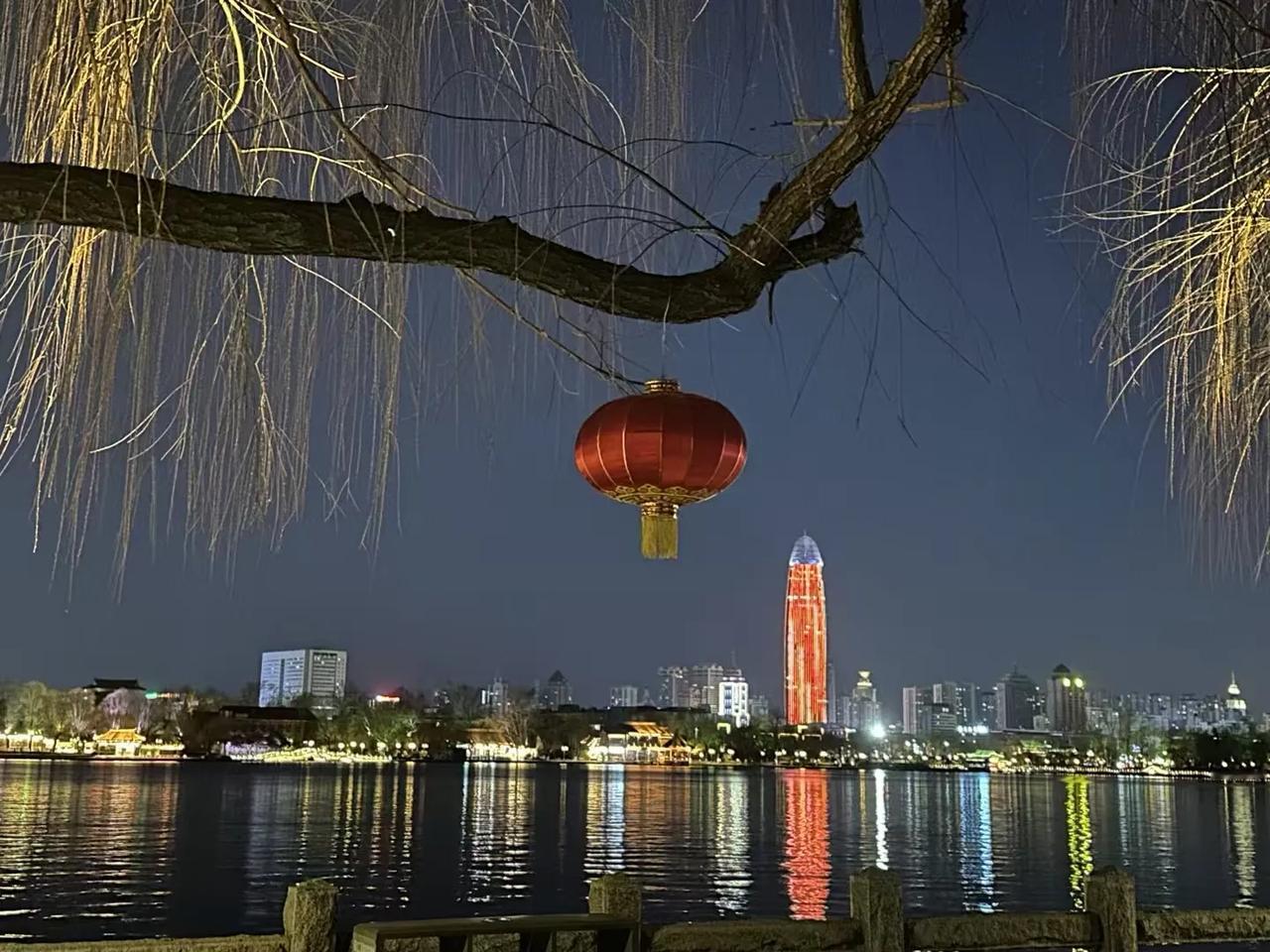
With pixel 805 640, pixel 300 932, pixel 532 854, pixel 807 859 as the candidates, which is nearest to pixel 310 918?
pixel 300 932

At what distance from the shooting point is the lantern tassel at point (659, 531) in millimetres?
3863

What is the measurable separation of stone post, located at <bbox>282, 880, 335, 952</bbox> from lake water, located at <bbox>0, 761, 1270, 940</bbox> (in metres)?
2.25

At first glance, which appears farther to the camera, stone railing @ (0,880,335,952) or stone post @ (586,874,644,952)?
stone post @ (586,874,644,952)

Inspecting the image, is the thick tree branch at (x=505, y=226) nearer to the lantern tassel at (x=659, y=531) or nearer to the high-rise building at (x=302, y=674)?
the lantern tassel at (x=659, y=531)

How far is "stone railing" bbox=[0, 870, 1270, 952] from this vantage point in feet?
11.5

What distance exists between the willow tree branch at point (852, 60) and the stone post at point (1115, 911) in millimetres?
3338

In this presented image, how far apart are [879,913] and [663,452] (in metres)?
1.74

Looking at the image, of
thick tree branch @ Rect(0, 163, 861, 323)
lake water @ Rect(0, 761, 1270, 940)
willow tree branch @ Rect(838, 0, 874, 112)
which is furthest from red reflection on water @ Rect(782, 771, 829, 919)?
willow tree branch @ Rect(838, 0, 874, 112)

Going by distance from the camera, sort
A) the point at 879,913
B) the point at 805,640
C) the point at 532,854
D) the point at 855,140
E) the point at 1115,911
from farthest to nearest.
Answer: the point at 805,640 < the point at 532,854 < the point at 1115,911 < the point at 879,913 < the point at 855,140

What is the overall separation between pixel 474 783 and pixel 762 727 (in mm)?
48757

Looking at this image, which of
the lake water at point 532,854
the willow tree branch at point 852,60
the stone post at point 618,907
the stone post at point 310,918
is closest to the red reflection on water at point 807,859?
the lake water at point 532,854

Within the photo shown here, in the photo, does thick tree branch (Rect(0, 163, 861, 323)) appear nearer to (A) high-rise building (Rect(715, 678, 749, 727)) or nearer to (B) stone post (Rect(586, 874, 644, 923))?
(B) stone post (Rect(586, 874, 644, 923))

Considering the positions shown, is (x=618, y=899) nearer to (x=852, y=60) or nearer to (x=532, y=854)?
(x=852, y=60)

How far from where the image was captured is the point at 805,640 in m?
110
